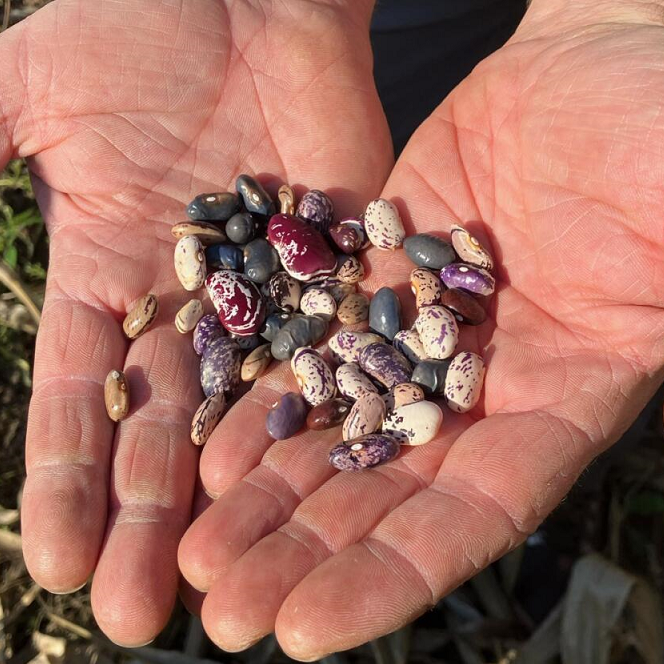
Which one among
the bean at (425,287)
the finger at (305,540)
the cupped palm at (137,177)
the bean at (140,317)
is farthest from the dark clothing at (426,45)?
the finger at (305,540)

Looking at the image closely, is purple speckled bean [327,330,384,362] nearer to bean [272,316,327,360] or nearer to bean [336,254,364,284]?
bean [272,316,327,360]

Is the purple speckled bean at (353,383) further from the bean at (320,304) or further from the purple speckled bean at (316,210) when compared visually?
the purple speckled bean at (316,210)

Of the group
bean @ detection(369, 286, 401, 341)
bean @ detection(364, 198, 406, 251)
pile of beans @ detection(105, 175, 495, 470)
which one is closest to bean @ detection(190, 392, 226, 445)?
pile of beans @ detection(105, 175, 495, 470)

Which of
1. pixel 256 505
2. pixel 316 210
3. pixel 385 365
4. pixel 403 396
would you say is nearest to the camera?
pixel 256 505

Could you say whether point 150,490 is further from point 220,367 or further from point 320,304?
point 320,304

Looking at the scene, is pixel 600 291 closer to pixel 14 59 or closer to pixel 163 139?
pixel 163 139

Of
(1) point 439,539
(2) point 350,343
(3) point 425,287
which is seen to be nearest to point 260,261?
(2) point 350,343
